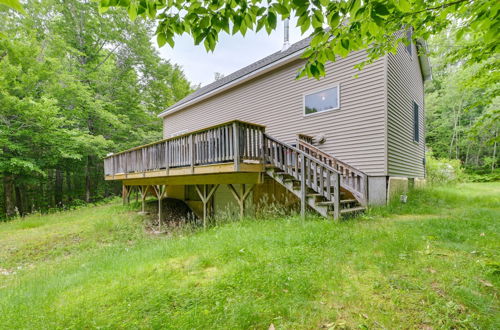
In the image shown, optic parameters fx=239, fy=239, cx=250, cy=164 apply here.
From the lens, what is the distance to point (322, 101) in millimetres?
7973

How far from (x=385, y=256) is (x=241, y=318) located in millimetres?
2210

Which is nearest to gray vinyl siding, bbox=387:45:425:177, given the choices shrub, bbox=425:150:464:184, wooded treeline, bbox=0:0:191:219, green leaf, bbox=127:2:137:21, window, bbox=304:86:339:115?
window, bbox=304:86:339:115

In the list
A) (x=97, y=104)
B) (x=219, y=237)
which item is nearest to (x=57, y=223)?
(x=97, y=104)

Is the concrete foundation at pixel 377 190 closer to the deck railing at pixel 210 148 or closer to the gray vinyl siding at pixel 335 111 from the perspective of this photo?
the gray vinyl siding at pixel 335 111

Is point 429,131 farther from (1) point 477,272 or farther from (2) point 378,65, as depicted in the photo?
(1) point 477,272

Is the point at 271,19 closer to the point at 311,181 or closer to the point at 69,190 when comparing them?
the point at 311,181

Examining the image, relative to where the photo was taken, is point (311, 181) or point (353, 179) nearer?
point (311, 181)

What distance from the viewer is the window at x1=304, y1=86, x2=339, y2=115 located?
25.0 ft

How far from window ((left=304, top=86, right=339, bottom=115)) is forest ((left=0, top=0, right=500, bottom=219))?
9.63ft

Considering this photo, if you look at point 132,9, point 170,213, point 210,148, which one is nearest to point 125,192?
point 170,213

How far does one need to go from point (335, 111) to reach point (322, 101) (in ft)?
2.14

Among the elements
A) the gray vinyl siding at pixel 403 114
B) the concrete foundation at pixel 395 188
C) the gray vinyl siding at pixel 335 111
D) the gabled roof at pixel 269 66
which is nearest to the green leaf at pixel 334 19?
the gray vinyl siding at pixel 335 111

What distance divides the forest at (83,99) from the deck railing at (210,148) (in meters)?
4.68

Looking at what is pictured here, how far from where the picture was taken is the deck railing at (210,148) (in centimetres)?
562
